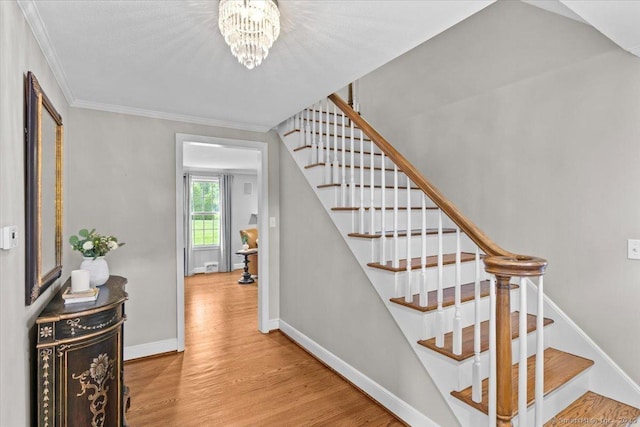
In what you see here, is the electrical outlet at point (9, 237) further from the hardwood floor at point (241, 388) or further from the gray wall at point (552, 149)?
the gray wall at point (552, 149)

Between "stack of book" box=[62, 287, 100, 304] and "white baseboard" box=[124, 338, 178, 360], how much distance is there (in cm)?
147

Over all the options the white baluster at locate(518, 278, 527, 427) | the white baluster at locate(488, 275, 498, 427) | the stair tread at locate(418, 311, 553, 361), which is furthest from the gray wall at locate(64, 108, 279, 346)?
the white baluster at locate(518, 278, 527, 427)

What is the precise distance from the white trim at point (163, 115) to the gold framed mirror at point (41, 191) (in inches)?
25.5

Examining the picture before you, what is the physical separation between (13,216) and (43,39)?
105 cm

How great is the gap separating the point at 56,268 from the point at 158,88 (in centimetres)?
145

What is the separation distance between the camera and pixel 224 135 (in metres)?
3.54

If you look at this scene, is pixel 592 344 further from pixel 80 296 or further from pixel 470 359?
pixel 80 296

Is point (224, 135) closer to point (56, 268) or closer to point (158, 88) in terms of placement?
point (158, 88)

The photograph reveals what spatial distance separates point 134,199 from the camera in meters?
3.09

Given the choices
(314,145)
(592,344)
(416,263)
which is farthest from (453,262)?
(314,145)

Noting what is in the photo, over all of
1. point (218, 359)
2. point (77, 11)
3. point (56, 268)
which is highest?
point (77, 11)

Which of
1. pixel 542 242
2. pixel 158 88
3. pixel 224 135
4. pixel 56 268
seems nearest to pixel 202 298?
pixel 224 135

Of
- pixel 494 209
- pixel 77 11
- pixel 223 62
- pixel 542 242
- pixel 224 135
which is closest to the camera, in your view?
pixel 77 11

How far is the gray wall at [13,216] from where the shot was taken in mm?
1255
